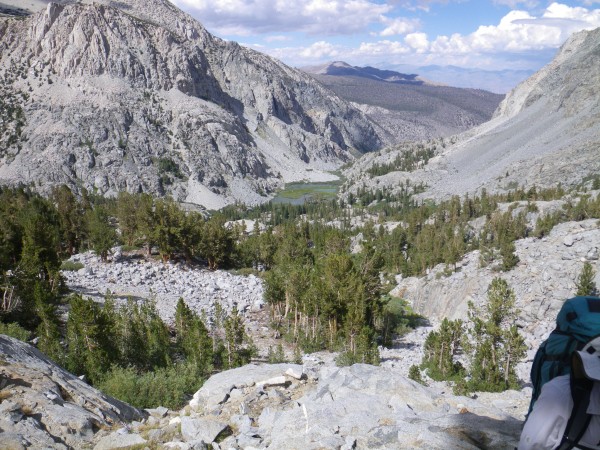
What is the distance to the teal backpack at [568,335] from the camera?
13.5 feet

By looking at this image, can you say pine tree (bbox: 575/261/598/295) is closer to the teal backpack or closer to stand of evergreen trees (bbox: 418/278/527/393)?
stand of evergreen trees (bbox: 418/278/527/393)

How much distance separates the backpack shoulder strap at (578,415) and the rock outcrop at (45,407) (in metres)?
10.3

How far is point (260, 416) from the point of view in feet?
37.0

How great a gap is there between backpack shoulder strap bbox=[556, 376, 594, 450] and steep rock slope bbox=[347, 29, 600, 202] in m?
119

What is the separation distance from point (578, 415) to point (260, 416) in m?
8.94

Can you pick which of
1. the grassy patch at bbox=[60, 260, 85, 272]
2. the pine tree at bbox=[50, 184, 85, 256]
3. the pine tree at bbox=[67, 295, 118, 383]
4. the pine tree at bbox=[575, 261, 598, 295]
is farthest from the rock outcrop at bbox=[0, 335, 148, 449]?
the pine tree at bbox=[50, 184, 85, 256]

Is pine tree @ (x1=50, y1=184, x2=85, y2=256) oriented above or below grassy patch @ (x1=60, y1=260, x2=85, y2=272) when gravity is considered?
above

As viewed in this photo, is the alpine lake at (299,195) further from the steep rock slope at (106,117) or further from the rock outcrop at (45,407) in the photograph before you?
the rock outcrop at (45,407)

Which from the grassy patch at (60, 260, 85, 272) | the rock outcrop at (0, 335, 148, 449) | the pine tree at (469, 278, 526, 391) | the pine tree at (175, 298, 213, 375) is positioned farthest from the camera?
the grassy patch at (60, 260, 85, 272)

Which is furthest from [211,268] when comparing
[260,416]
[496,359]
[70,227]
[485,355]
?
[260,416]

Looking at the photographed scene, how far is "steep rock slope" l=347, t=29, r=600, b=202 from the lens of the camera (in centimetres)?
11456

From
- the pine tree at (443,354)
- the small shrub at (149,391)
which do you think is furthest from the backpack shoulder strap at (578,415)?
the pine tree at (443,354)

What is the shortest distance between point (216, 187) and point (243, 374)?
164668 mm

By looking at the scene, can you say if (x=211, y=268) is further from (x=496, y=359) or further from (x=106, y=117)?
(x=106, y=117)
